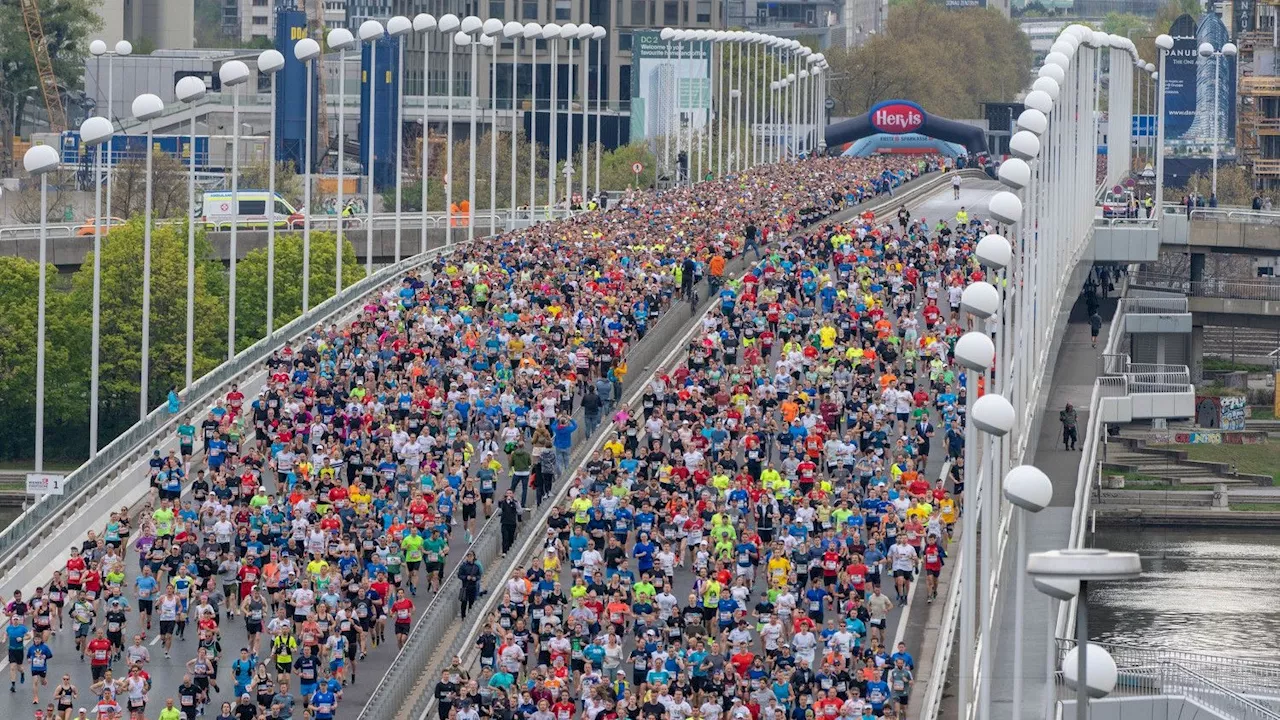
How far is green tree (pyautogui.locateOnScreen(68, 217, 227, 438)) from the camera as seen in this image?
88750 millimetres

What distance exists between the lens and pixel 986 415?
3178cm

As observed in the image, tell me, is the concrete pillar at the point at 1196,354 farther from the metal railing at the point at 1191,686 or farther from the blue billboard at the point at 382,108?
the metal railing at the point at 1191,686

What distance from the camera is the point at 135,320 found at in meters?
89.6

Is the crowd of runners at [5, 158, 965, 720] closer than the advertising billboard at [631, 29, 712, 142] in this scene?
Yes

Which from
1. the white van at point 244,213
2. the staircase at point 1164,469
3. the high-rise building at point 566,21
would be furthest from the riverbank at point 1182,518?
the high-rise building at point 566,21

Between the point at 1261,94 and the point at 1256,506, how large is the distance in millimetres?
61092

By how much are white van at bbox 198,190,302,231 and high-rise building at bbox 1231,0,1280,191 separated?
50.6 m

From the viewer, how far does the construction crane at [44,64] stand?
544 feet

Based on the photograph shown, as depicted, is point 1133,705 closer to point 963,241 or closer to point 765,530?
point 765,530

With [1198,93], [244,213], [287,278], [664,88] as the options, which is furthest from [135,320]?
[1198,93]

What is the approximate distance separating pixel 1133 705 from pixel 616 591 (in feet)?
29.7

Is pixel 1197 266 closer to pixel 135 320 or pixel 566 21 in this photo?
pixel 135 320

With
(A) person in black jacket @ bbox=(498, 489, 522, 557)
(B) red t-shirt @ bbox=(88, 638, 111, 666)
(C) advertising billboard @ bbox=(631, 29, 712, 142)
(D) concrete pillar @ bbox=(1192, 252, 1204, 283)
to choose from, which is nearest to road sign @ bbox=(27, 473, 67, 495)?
(A) person in black jacket @ bbox=(498, 489, 522, 557)

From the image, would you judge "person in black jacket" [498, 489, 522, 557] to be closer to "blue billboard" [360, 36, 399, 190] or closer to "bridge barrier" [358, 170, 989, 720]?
"bridge barrier" [358, 170, 989, 720]
